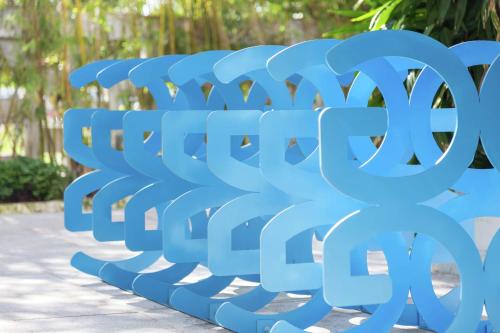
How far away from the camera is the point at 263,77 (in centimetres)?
482

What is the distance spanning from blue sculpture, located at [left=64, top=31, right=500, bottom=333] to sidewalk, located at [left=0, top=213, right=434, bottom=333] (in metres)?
0.14

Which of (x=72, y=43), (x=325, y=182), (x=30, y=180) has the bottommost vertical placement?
(x=30, y=180)

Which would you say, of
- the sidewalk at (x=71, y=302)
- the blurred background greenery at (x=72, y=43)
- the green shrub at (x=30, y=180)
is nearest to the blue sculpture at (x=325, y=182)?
the sidewalk at (x=71, y=302)

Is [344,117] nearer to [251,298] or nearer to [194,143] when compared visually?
[251,298]

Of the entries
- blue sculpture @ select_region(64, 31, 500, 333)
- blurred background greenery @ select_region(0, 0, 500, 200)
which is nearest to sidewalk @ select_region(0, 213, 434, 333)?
blue sculpture @ select_region(64, 31, 500, 333)

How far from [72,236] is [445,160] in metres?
5.22

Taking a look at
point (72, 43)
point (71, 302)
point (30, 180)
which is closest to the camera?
point (71, 302)

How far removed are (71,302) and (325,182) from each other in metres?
1.94

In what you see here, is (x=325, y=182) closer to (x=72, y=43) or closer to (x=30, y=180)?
(x=30, y=180)

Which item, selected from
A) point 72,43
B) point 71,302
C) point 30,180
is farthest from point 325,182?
point 72,43

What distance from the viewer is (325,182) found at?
396 centimetres

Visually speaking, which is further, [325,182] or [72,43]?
[72,43]

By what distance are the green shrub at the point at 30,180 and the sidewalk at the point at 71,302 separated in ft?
9.27

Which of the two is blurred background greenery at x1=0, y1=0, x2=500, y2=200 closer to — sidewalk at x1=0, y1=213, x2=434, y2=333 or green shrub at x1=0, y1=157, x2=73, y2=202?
green shrub at x1=0, y1=157, x2=73, y2=202
